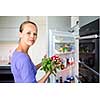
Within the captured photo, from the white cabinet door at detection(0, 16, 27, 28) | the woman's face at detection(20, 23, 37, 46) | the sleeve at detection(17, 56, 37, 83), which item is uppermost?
the white cabinet door at detection(0, 16, 27, 28)

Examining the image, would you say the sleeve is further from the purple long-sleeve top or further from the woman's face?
the woman's face

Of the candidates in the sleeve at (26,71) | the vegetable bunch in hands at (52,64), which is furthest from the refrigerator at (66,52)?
the sleeve at (26,71)

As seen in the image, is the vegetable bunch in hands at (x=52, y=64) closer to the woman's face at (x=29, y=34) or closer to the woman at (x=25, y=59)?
the woman at (x=25, y=59)

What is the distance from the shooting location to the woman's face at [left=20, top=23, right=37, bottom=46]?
1865mm

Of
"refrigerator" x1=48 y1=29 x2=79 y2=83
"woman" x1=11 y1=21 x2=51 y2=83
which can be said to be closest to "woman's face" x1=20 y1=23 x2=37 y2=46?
"woman" x1=11 y1=21 x2=51 y2=83

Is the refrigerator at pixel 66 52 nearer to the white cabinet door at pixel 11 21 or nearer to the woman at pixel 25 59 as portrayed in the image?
the woman at pixel 25 59

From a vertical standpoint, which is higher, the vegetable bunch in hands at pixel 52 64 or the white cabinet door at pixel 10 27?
the white cabinet door at pixel 10 27

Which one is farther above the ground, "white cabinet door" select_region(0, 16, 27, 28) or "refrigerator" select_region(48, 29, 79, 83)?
"white cabinet door" select_region(0, 16, 27, 28)

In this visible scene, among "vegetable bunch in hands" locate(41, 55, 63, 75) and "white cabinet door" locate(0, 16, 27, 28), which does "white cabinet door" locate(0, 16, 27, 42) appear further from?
"vegetable bunch in hands" locate(41, 55, 63, 75)

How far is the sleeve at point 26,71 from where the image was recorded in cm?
183

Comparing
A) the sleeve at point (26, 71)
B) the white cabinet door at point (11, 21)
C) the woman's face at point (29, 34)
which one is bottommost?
the sleeve at point (26, 71)

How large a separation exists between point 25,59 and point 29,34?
0.17 meters
